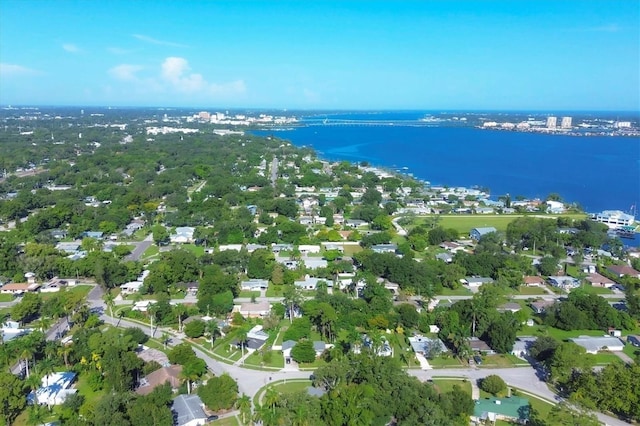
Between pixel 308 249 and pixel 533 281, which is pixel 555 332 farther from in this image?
pixel 308 249

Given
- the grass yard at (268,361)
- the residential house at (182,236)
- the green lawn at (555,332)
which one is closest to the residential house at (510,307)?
the green lawn at (555,332)

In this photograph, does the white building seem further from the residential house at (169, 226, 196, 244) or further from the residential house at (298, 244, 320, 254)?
the residential house at (169, 226, 196, 244)

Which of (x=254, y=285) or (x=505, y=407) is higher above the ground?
(x=254, y=285)


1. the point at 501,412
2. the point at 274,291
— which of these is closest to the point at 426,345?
the point at 501,412

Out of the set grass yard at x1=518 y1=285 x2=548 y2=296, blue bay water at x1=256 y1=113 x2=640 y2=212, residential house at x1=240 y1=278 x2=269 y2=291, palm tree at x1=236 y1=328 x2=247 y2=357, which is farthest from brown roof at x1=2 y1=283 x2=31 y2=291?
blue bay water at x1=256 y1=113 x2=640 y2=212

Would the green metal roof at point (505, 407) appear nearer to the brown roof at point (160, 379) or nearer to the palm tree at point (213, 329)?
the brown roof at point (160, 379)

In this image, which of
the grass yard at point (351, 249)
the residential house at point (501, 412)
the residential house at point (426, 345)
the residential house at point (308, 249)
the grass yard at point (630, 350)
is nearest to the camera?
the residential house at point (501, 412)
